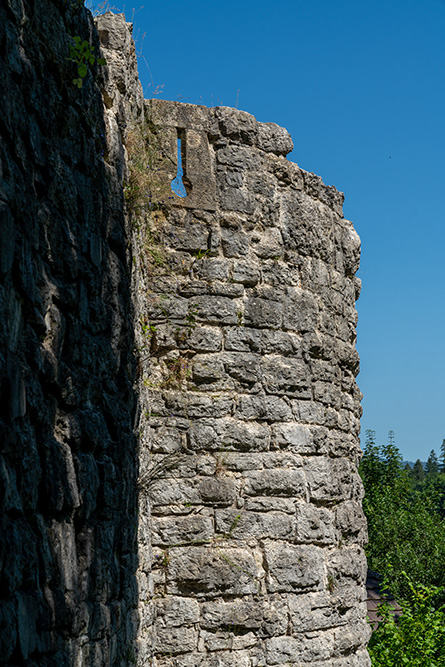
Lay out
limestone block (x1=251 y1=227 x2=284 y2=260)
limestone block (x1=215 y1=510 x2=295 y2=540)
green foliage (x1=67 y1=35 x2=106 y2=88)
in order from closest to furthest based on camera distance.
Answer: green foliage (x1=67 y1=35 x2=106 y2=88) < limestone block (x1=215 y1=510 x2=295 y2=540) < limestone block (x1=251 y1=227 x2=284 y2=260)

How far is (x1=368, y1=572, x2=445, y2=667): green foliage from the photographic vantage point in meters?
7.43

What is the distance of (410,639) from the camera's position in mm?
7793

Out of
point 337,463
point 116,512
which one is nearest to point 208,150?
point 337,463

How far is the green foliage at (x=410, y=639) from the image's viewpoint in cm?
743

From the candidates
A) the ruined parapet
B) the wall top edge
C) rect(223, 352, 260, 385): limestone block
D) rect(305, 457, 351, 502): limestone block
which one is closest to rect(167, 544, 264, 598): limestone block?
the ruined parapet

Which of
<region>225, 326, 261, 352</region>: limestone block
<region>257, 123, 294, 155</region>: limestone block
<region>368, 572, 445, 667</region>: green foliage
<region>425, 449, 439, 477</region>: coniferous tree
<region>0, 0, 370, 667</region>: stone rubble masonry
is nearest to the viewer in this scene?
<region>0, 0, 370, 667</region>: stone rubble masonry

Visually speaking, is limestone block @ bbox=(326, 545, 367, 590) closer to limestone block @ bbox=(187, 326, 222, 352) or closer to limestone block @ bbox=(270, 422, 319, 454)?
limestone block @ bbox=(270, 422, 319, 454)

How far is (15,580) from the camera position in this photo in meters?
2.09

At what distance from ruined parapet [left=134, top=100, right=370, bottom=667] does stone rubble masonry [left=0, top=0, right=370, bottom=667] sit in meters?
0.01

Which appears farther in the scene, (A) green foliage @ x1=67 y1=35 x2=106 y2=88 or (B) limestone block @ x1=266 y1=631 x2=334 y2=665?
(B) limestone block @ x1=266 y1=631 x2=334 y2=665

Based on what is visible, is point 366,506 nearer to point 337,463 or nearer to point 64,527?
point 337,463

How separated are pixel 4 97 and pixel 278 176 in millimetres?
3480

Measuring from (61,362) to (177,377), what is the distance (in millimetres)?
2259

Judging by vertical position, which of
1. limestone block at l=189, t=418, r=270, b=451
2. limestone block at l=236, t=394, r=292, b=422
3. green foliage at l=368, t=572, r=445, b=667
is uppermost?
limestone block at l=236, t=394, r=292, b=422
